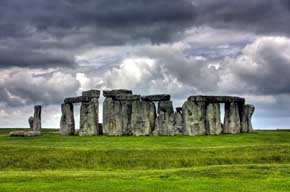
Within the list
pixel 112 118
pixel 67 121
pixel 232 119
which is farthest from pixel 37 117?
pixel 232 119

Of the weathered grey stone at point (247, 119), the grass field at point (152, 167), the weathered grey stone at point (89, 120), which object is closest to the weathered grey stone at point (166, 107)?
the weathered grey stone at point (89, 120)

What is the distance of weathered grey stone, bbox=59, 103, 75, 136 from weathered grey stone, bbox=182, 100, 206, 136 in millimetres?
14884

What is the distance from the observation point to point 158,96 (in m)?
64.6

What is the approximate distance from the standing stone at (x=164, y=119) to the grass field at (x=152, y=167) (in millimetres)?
8753

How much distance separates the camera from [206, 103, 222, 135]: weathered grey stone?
63.5 m

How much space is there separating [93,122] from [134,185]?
1537 inches

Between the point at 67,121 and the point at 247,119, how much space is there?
73.2ft

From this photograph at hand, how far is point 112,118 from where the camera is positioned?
64.8 meters

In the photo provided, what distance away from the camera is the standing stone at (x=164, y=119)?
6330 cm

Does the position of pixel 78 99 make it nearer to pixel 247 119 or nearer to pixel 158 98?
pixel 158 98

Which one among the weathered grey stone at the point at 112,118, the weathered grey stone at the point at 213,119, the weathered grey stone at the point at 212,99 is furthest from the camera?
the weathered grey stone at the point at 112,118

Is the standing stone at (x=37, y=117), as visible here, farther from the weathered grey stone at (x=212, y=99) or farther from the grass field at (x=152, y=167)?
the weathered grey stone at (x=212, y=99)

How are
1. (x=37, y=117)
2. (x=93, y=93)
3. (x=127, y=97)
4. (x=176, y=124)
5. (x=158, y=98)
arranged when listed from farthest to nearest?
(x=37, y=117) < (x=93, y=93) < (x=127, y=97) < (x=158, y=98) < (x=176, y=124)

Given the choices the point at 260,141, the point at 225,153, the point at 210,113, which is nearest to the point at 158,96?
the point at 210,113
